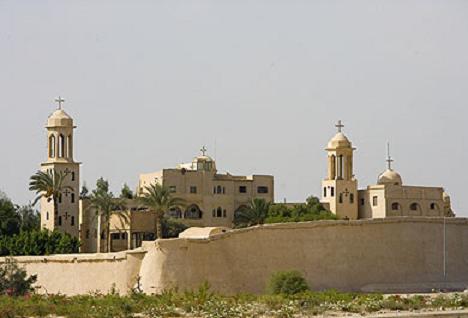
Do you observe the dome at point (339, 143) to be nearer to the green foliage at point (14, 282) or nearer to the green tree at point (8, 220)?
the green tree at point (8, 220)

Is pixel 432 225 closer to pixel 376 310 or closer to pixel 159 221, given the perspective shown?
pixel 376 310

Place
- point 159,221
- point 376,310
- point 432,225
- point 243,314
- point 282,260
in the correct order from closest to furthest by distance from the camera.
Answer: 1. point 243,314
2. point 376,310
3. point 282,260
4. point 432,225
5. point 159,221

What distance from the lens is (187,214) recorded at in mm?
76688

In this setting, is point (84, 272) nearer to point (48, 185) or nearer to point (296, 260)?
point (296, 260)

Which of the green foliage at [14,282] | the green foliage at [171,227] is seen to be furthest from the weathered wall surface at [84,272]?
the green foliage at [171,227]

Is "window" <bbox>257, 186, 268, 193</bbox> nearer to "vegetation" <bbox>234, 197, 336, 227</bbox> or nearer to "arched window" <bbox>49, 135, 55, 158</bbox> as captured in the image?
"vegetation" <bbox>234, 197, 336, 227</bbox>

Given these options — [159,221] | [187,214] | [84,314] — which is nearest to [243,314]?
[84,314]

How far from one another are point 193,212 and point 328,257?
1115 inches

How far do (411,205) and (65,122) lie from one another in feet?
72.7

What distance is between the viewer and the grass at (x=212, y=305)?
118 feet

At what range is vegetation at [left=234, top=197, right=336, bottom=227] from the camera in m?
74.6

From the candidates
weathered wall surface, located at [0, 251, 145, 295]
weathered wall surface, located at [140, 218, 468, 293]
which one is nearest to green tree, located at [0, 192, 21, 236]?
weathered wall surface, located at [0, 251, 145, 295]

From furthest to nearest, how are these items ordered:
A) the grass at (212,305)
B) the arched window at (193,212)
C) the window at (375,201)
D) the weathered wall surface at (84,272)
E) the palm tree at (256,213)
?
the window at (375,201) < the arched window at (193,212) < the palm tree at (256,213) < the weathered wall surface at (84,272) < the grass at (212,305)

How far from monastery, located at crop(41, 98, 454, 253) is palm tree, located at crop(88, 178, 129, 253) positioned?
1.15ft
